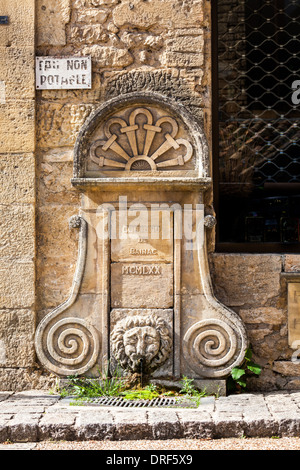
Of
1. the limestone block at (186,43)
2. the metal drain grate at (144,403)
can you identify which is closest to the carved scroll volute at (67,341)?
the metal drain grate at (144,403)

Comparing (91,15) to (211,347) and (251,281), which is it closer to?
(251,281)

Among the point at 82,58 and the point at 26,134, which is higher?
the point at 82,58

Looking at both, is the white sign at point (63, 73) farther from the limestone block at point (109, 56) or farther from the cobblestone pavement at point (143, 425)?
the cobblestone pavement at point (143, 425)

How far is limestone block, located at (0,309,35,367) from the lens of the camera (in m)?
4.12

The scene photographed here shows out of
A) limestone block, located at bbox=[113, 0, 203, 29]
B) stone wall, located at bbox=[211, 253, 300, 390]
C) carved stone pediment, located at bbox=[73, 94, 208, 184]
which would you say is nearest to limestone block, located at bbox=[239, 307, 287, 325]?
stone wall, located at bbox=[211, 253, 300, 390]

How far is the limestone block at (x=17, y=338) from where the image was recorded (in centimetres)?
412

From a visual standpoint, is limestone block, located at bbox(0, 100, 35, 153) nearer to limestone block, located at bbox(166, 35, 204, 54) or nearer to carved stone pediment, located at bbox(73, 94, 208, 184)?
carved stone pediment, located at bbox(73, 94, 208, 184)

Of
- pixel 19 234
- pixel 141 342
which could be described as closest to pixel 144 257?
pixel 141 342

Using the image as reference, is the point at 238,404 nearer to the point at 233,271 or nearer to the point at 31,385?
the point at 233,271

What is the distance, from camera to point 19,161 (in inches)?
164

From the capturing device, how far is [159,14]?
4195 mm

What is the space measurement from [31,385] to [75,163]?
1656 mm

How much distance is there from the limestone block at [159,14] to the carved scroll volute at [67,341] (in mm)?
1786

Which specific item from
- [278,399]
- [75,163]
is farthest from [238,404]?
[75,163]
